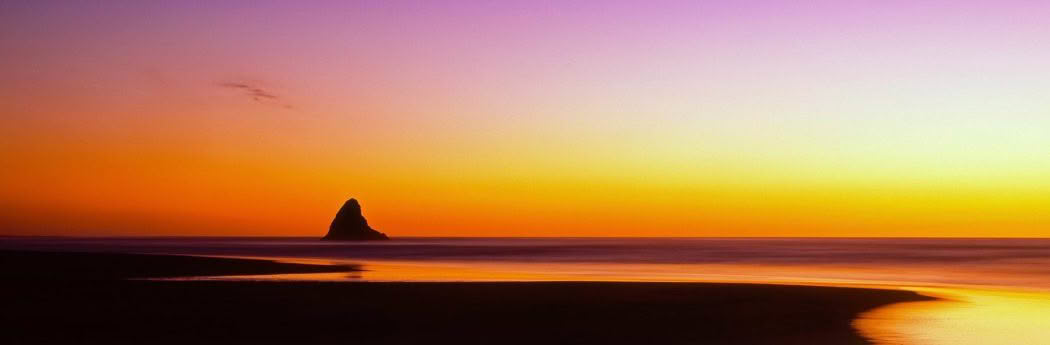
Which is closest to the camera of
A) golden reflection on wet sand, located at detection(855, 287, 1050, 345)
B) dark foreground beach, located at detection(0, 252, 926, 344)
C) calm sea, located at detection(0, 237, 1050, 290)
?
dark foreground beach, located at detection(0, 252, 926, 344)

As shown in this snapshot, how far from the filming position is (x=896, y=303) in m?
23.5

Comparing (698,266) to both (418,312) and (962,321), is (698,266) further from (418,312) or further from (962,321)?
(418,312)

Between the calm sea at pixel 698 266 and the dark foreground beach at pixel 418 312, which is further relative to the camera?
the calm sea at pixel 698 266

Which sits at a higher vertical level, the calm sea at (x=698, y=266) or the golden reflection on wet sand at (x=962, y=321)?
the calm sea at (x=698, y=266)

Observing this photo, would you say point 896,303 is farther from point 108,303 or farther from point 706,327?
point 108,303

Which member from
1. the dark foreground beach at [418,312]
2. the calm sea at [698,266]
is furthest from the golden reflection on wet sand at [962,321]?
the calm sea at [698,266]

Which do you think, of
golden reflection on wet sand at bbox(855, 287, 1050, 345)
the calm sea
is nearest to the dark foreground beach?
golden reflection on wet sand at bbox(855, 287, 1050, 345)

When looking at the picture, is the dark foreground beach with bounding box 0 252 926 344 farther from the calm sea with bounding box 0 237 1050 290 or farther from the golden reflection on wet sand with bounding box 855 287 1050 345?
the calm sea with bounding box 0 237 1050 290

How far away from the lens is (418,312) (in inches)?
758

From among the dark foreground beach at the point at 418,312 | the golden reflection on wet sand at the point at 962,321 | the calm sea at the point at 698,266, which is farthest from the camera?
the calm sea at the point at 698,266

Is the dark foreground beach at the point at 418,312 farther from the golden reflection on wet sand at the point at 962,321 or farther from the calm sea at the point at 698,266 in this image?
the calm sea at the point at 698,266

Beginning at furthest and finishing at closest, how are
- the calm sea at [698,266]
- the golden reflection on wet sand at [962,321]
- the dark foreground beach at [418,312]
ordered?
1. the calm sea at [698,266]
2. the golden reflection on wet sand at [962,321]
3. the dark foreground beach at [418,312]

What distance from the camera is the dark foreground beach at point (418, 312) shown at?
1534 centimetres

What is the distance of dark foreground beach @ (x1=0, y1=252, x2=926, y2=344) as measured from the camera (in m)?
15.3
